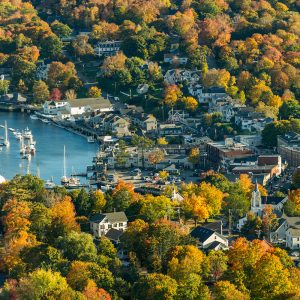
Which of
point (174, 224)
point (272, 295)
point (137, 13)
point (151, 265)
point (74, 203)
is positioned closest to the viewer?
point (272, 295)

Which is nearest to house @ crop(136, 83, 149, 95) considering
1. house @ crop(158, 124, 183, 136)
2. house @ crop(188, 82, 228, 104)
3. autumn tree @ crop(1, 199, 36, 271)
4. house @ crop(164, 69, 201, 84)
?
house @ crop(164, 69, 201, 84)

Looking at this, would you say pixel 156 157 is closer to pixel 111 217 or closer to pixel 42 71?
pixel 111 217

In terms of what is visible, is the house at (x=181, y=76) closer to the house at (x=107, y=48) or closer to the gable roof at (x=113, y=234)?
the house at (x=107, y=48)

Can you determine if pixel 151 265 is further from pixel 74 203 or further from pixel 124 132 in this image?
pixel 124 132

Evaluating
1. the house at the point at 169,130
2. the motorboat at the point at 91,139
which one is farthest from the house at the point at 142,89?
the motorboat at the point at 91,139

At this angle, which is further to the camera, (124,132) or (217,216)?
(124,132)

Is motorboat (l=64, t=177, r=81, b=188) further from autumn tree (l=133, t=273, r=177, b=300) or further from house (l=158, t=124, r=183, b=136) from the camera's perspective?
autumn tree (l=133, t=273, r=177, b=300)

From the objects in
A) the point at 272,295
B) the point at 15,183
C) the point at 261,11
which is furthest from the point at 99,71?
the point at 272,295
